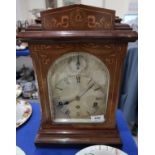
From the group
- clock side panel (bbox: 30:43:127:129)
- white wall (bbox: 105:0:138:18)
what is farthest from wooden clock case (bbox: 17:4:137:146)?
white wall (bbox: 105:0:138:18)

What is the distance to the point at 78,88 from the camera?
1.68 feet

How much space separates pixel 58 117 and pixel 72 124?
44 millimetres

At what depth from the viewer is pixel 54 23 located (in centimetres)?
44

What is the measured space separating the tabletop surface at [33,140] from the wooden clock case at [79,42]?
0.8 inches

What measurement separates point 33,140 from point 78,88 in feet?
0.60

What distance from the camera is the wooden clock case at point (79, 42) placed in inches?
16.9

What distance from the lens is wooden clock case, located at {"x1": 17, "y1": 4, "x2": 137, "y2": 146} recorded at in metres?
0.43

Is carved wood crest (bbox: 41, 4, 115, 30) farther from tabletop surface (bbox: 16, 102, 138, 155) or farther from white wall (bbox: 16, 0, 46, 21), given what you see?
white wall (bbox: 16, 0, 46, 21)

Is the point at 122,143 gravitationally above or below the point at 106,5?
below

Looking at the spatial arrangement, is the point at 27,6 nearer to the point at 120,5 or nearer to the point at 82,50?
the point at 120,5

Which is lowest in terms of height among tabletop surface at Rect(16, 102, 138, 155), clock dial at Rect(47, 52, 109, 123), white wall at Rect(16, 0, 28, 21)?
tabletop surface at Rect(16, 102, 138, 155)
